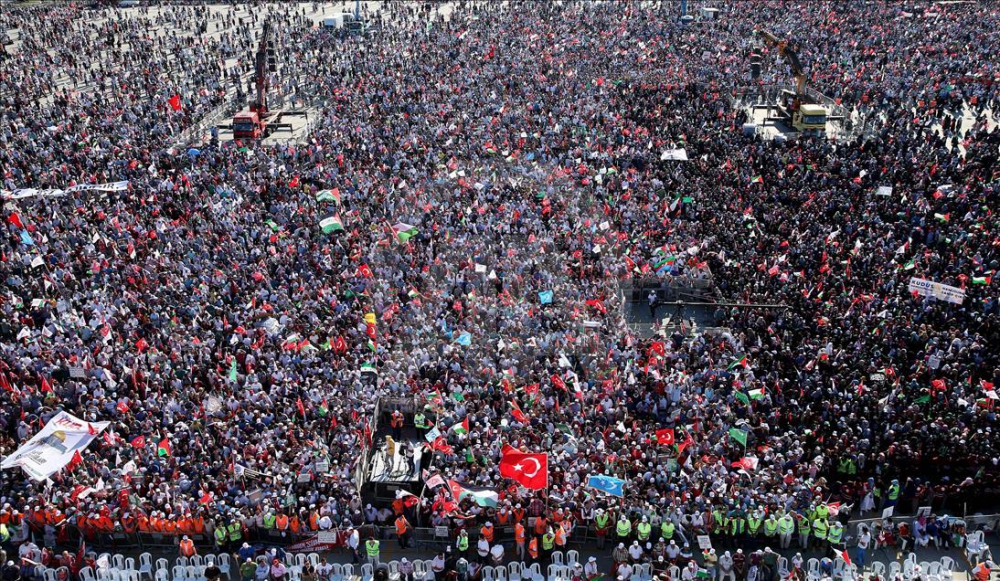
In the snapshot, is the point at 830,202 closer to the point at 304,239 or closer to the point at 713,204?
the point at 713,204

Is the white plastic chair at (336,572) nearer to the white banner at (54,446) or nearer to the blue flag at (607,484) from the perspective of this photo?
the blue flag at (607,484)

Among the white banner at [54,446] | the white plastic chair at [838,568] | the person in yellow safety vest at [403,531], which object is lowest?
the person in yellow safety vest at [403,531]

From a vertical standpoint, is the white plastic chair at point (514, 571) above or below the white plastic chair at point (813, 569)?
below

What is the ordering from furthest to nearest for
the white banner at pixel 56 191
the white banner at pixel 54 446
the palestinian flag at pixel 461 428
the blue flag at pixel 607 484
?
1. the white banner at pixel 56 191
2. the palestinian flag at pixel 461 428
3. the white banner at pixel 54 446
4. the blue flag at pixel 607 484

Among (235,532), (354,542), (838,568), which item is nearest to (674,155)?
(838,568)

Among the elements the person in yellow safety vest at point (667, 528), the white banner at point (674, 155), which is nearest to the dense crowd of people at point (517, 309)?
the person in yellow safety vest at point (667, 528)

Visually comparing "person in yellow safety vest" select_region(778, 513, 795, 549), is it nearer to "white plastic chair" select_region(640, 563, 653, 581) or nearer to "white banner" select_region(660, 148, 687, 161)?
"white plastic chair" select_region(640, 563, 653, 581)

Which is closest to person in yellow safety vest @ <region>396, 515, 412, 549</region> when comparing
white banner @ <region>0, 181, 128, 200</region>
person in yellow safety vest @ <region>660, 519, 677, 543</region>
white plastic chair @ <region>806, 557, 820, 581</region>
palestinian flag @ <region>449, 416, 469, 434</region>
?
palestinian flag @ <region>449, 416, 469, 434</region>

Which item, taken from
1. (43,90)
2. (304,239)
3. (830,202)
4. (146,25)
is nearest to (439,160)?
(304,239)
